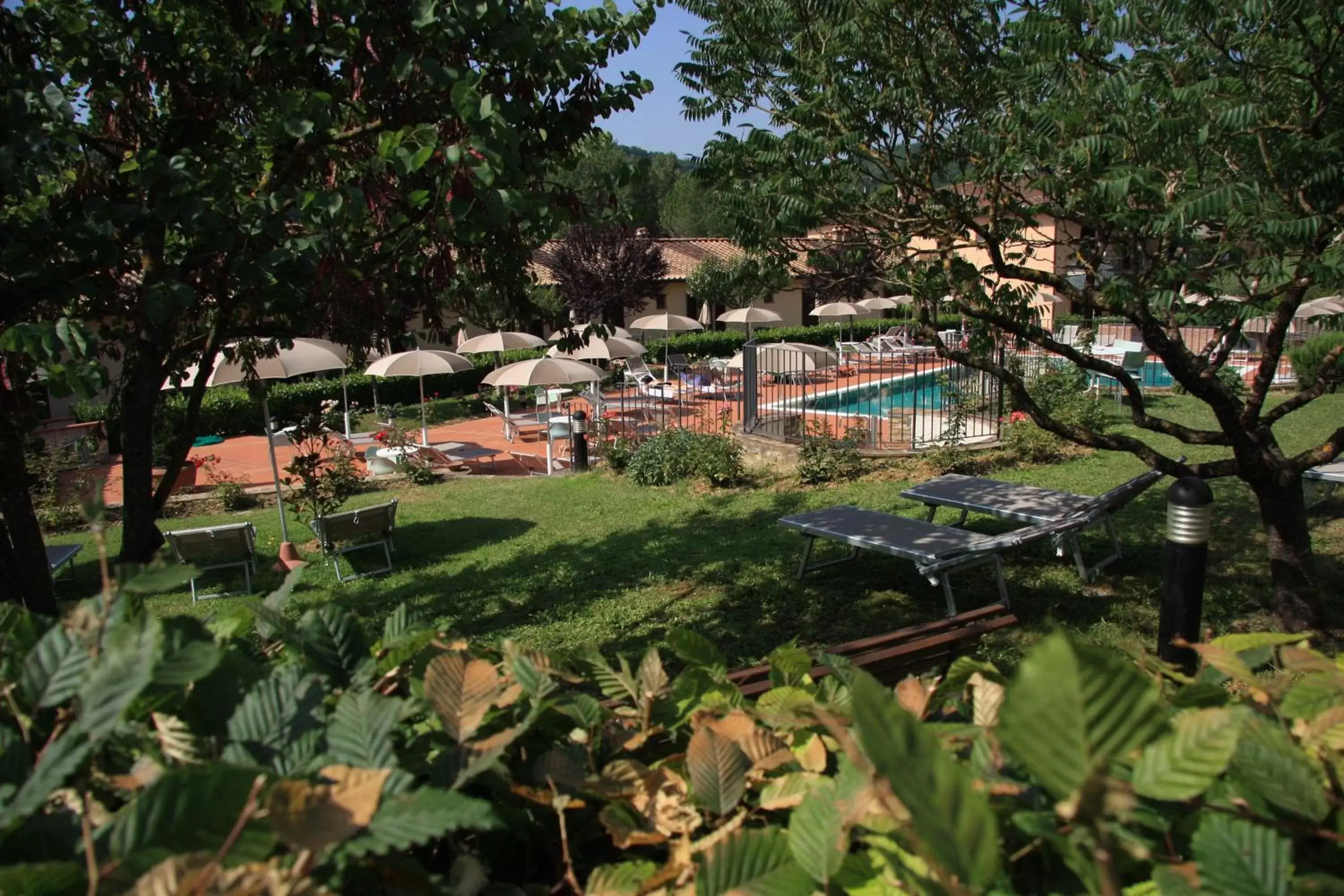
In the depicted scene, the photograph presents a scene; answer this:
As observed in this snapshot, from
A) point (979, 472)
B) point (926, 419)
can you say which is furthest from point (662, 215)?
point (979, 472)

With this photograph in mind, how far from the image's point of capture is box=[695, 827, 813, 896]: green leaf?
1072 millimetres

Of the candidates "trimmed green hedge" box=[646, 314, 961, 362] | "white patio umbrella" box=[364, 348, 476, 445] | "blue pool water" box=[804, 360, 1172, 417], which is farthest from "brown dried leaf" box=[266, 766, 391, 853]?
"trimmed green hedge" box=[646, 314, 961, 362]

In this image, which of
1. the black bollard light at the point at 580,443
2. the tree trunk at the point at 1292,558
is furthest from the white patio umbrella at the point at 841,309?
the tree trunk at the point at 1292,558

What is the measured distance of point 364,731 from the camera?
1162mm

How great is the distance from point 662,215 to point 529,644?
62502 millimetres

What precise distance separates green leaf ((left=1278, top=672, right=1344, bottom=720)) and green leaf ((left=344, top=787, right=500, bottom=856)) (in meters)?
1.11

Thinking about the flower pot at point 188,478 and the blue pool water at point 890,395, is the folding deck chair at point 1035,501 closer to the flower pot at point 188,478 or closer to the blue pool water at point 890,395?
the blue pool water at point 890,395

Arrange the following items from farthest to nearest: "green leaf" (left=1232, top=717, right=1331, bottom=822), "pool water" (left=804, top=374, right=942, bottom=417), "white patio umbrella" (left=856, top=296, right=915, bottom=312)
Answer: "white patio umbrella" (left=856, top=296, right=915, bottom=312) → "pool water" (left=804, top=374, right=942, bottom=417) → "green leaf" (left=1232, top=717, right=1331, bottom=822)

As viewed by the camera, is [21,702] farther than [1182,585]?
No

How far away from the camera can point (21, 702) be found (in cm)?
120

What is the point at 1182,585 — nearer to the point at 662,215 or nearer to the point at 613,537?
the point at 613,537

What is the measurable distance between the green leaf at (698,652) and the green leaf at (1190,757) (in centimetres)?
84

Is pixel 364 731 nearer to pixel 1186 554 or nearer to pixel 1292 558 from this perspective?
pixel 1186 554

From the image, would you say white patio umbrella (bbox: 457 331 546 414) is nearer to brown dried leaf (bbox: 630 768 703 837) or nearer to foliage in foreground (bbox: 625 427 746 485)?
foliage in foreground (bbox: 625 427 746 485)
